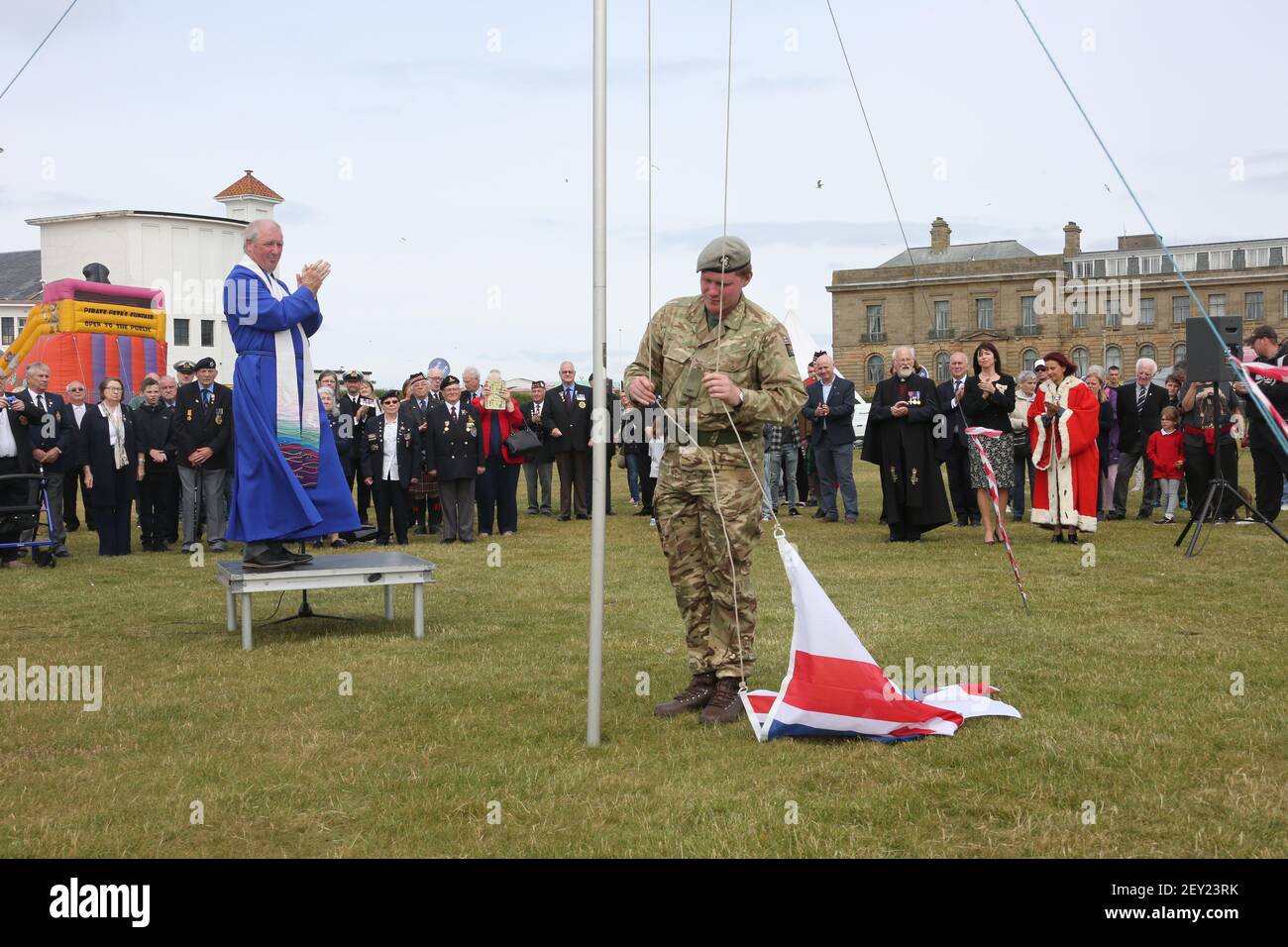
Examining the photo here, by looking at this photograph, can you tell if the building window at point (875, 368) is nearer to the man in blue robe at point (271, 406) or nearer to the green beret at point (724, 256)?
the man in blue robe at point (271, 406)

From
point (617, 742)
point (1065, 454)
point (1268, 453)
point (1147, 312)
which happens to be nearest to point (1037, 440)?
point (1065, 454)

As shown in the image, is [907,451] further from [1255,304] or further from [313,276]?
[1255,304]

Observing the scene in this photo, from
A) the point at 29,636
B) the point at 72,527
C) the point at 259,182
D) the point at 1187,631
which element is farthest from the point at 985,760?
the point at 259,182

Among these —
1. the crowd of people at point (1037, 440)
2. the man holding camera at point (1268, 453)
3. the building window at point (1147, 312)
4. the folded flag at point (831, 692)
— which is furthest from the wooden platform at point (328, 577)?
the building window at point (1147, 312)

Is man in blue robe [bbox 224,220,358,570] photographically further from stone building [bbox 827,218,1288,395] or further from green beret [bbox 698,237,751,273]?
stone building [bbox 827,218,1288,395]

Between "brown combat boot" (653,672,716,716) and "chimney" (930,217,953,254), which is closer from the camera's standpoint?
"brown combat boot" (653,672,716,716)

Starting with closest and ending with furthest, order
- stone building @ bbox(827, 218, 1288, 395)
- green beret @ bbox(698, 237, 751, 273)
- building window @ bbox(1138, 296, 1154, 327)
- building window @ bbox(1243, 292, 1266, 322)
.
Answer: green beret @ bbox(698, 237, 751, 273), stone building @ bbox(827, 218, 1288, 395), building window @ bbox(1243, 292, 1266, 322), building window @ bbox(1138, 296, 1154, 327)

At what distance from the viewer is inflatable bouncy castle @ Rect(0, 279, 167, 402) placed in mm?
32500

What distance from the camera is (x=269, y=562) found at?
8.63 metres

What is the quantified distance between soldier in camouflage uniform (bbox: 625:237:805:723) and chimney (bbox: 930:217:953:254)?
77.9m

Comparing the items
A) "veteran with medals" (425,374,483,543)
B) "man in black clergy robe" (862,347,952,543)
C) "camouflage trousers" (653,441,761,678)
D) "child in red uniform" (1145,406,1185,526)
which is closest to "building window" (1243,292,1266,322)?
"child in red uniform" (1145,406,1185,526)

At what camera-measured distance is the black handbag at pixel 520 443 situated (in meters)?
17.8

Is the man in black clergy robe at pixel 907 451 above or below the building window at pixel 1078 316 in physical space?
below

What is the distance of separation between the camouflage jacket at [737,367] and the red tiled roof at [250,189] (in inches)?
2451
